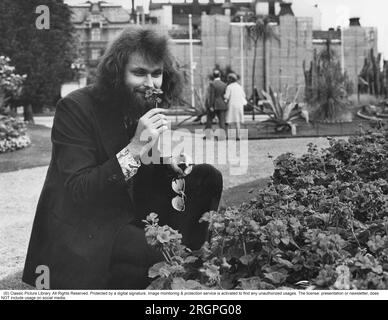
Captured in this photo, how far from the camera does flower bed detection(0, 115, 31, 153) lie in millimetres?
6872

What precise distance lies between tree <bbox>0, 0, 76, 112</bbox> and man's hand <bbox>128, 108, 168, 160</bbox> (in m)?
1.02

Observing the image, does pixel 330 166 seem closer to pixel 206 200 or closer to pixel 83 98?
pixel 206 200

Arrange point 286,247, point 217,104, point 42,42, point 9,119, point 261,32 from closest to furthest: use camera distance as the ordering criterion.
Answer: point 286,247 → point 261,32 → point 42,42 → point 217,104 → point 9,119

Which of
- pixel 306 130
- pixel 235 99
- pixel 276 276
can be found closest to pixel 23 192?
pixel 235 99

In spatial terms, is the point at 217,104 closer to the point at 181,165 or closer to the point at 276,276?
the point at 181,165

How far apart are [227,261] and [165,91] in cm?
96

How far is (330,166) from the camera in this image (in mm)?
3023

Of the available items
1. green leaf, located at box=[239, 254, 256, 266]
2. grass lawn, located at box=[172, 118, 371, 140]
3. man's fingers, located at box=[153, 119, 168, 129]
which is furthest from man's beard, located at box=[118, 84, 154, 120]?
grass lawn, located at box=[172, 118, 371, 140]

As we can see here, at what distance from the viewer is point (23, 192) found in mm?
4539

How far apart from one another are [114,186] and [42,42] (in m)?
3.00

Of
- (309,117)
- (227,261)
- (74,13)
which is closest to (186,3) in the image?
(74,13)
